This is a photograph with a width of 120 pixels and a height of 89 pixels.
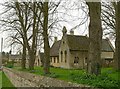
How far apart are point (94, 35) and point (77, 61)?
108ft

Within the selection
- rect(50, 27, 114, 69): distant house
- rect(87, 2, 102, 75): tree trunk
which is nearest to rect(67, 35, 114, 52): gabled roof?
rect(50, 27, 114, 69): distant house

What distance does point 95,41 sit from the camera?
9.34 meters

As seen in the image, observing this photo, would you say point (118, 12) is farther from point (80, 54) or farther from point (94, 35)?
point (80, 54)

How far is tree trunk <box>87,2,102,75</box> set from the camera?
9.21m

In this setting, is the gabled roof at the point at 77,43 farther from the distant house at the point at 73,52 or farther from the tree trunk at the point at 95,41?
the tree trunk at the point at 95,41

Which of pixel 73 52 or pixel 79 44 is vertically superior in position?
pixel 79 44

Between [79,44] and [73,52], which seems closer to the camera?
[73,52]

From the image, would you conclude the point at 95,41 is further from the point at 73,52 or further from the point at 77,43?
the point at 77,43

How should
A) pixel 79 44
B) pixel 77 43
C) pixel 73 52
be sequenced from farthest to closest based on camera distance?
pixel 77 43, pixel 79 44, pixel 73 52

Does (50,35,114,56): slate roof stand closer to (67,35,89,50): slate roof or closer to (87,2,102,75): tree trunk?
(67,35,89,50): slate roof

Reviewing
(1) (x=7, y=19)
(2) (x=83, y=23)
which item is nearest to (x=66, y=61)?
(1) (x=7, y=19)

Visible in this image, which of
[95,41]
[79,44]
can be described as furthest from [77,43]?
[95,41]

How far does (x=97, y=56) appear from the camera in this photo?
9242mm

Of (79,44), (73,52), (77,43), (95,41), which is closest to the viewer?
(95,41)
